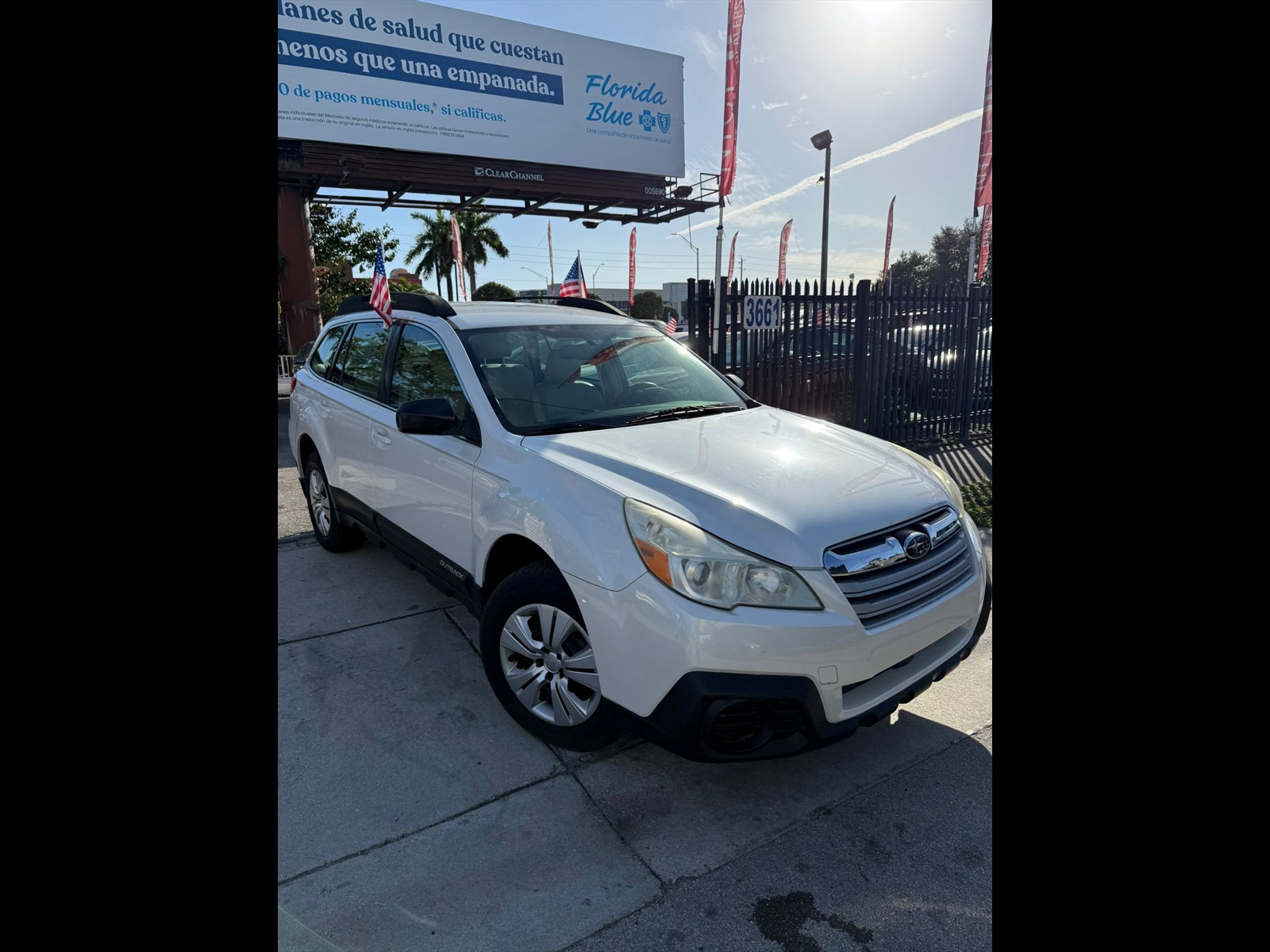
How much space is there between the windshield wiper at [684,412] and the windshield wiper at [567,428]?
0.41 ft

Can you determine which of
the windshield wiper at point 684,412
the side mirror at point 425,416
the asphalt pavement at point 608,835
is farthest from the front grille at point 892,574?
the side mirror at point 425,416

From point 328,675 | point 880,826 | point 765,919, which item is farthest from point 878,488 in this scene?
point 328,675

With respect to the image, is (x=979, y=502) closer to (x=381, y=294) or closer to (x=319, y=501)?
(x=381, y=294)

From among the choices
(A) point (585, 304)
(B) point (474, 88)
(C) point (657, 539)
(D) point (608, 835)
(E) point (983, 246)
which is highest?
(B) point (474, 88)

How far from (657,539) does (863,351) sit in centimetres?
715

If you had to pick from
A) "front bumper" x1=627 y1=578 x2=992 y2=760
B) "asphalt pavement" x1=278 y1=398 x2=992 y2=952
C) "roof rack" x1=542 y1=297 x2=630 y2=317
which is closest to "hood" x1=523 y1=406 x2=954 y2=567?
"front bumper" x1=627 y1=578 x2=992 y2=760

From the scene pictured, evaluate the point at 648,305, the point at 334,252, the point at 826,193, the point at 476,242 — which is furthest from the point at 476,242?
the point at 826,193

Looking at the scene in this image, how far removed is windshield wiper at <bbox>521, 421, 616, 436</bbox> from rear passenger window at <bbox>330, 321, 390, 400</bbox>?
60.3 inches

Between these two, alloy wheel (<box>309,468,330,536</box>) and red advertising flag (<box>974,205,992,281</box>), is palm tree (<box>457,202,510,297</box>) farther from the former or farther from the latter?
alloy wheel (<box>309,468,330,536</box>)

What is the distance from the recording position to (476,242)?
4394 centimetres

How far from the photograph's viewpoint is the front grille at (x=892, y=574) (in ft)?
7.64
